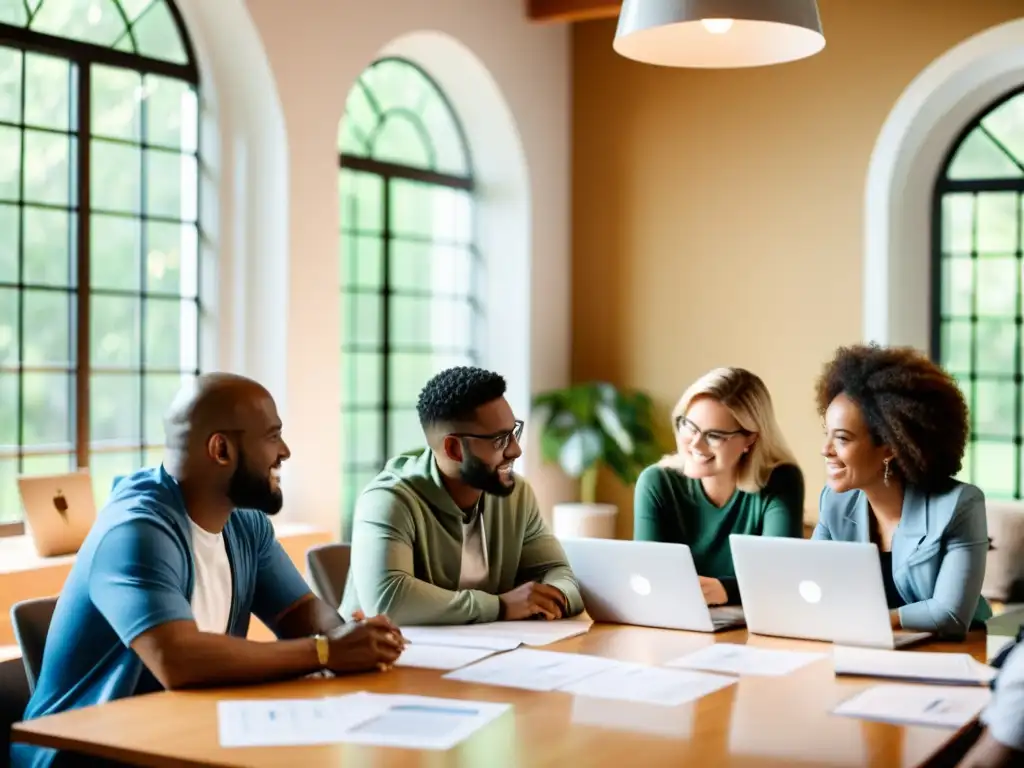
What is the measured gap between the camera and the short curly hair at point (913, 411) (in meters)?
3.39

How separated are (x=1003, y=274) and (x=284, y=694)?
531cm

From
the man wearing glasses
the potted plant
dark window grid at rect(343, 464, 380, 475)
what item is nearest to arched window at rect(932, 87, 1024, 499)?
the potted plant

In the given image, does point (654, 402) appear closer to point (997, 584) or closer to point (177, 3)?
point (177, 3)

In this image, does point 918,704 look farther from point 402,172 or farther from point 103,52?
point 402,172

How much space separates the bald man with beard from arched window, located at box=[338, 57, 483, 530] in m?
3.78

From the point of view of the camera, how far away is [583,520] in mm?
7266

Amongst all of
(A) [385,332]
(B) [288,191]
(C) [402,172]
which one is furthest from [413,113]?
(B) [288,191]

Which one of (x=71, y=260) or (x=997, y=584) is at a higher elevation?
(x=71, y=260)

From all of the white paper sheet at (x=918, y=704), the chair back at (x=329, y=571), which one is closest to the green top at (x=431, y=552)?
the chair back at (x=329, y=571)

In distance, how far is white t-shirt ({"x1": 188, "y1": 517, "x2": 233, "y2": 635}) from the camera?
9.23ft

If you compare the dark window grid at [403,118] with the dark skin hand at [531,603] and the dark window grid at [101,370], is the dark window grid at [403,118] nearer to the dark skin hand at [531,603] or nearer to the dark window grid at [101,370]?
the dark window grid at [101,370]

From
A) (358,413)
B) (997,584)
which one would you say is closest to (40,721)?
(997,584)

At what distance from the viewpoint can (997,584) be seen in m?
3.76

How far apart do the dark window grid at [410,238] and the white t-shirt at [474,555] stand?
338 cm
